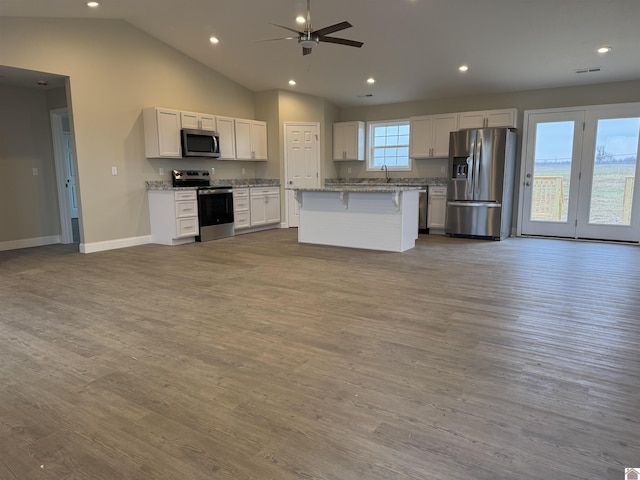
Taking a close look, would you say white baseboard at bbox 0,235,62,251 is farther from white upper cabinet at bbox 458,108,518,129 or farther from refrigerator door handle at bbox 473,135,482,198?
white upper cabinet at bbox 458,108,518,129

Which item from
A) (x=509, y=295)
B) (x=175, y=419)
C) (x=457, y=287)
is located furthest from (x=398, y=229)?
(x=175, y=419)

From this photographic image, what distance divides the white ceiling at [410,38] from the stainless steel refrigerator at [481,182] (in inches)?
39.4

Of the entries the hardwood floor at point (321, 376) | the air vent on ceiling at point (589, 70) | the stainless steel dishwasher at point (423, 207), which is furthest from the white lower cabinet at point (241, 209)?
the air vent on ceiling at point (589, 70)

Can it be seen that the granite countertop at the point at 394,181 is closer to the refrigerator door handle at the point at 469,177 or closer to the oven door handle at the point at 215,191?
the refrigerator door handle at the point at 469,177

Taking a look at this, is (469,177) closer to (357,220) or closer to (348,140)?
(357,220)

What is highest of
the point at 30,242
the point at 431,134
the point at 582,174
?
the point at 431,134

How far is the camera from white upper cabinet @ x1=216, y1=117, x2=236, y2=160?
24.5 ft

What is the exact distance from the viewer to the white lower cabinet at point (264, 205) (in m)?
7.89

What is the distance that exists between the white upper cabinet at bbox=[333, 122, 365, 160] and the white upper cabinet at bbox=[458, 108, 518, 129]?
7.17ft

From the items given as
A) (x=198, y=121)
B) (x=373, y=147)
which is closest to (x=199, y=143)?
(x=198, y=121)

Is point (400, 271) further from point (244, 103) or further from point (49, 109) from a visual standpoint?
point (49, 109)

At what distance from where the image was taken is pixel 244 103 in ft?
27.5

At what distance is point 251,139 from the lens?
8.12 metres

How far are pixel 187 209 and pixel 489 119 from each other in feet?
17.9
